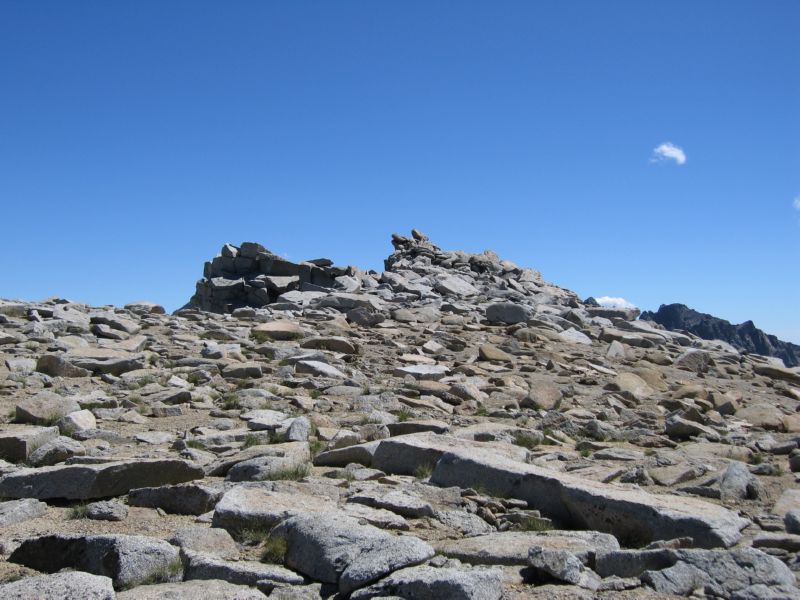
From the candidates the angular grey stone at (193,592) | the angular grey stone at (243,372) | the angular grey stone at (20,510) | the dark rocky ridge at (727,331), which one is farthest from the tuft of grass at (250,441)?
the dark rocky ridge at (727,331)

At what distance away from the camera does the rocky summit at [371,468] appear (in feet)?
12.9

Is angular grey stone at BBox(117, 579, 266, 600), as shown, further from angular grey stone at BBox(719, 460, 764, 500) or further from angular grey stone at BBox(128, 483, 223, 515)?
angular grey stone at BBox(719, 460, 764, 500)

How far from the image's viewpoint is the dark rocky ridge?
65312 millimetres

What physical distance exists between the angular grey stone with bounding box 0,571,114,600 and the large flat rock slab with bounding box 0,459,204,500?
2.17 meters

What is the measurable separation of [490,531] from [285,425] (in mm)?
3617

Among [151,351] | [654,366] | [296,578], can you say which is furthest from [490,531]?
[654,366]

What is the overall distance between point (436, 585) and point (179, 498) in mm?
2639

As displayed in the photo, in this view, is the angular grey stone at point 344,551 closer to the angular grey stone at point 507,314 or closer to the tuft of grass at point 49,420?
the tuft of grass at point 49,420

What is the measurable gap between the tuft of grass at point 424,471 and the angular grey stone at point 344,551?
1.92 m

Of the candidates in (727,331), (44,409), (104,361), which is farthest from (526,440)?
(727,331)

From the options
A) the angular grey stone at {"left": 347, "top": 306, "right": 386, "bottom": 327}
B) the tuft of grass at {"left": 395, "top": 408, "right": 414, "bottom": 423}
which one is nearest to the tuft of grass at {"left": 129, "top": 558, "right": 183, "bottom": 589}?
the tuft of grass at {"left": 395, "top": 408, "right": 414, "bottom": 423}

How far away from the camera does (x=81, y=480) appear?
5.47 m

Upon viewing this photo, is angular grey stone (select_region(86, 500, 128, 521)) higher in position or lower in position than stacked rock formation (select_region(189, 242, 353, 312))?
lower

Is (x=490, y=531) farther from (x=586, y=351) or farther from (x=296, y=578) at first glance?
(x=586, y=351)
